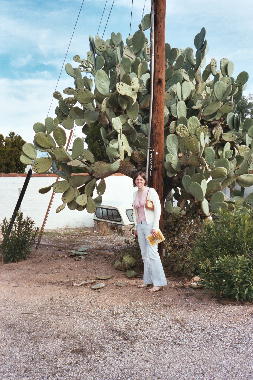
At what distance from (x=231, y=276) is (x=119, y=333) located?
6.20 ft

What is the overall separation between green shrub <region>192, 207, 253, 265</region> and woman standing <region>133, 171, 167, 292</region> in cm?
64

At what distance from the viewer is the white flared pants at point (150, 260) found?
27.8ft

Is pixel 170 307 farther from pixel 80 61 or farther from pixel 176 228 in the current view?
pixel 80 61

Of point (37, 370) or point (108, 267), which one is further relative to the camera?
point (108, 267)

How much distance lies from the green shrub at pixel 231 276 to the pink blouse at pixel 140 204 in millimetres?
1351

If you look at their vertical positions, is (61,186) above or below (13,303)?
above

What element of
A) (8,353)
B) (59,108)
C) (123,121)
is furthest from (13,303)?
(59,108)

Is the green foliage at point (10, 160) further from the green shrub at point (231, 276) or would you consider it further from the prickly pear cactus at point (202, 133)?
the green shrub at point (231, 276)

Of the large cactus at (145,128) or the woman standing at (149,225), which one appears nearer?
the woman standing at (149,225)

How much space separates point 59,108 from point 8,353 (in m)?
7.25

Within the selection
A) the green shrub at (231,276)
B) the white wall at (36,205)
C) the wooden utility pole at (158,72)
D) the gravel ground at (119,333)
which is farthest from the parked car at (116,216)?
the green shrub at (231,276)

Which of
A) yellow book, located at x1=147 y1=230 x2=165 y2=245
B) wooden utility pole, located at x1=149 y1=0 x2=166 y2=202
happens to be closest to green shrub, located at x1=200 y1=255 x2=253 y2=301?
yellow book, located at x1=147 y1=230 x2=165 y2=245

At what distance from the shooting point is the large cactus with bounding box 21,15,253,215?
966 centimetres

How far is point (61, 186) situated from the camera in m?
10.4
